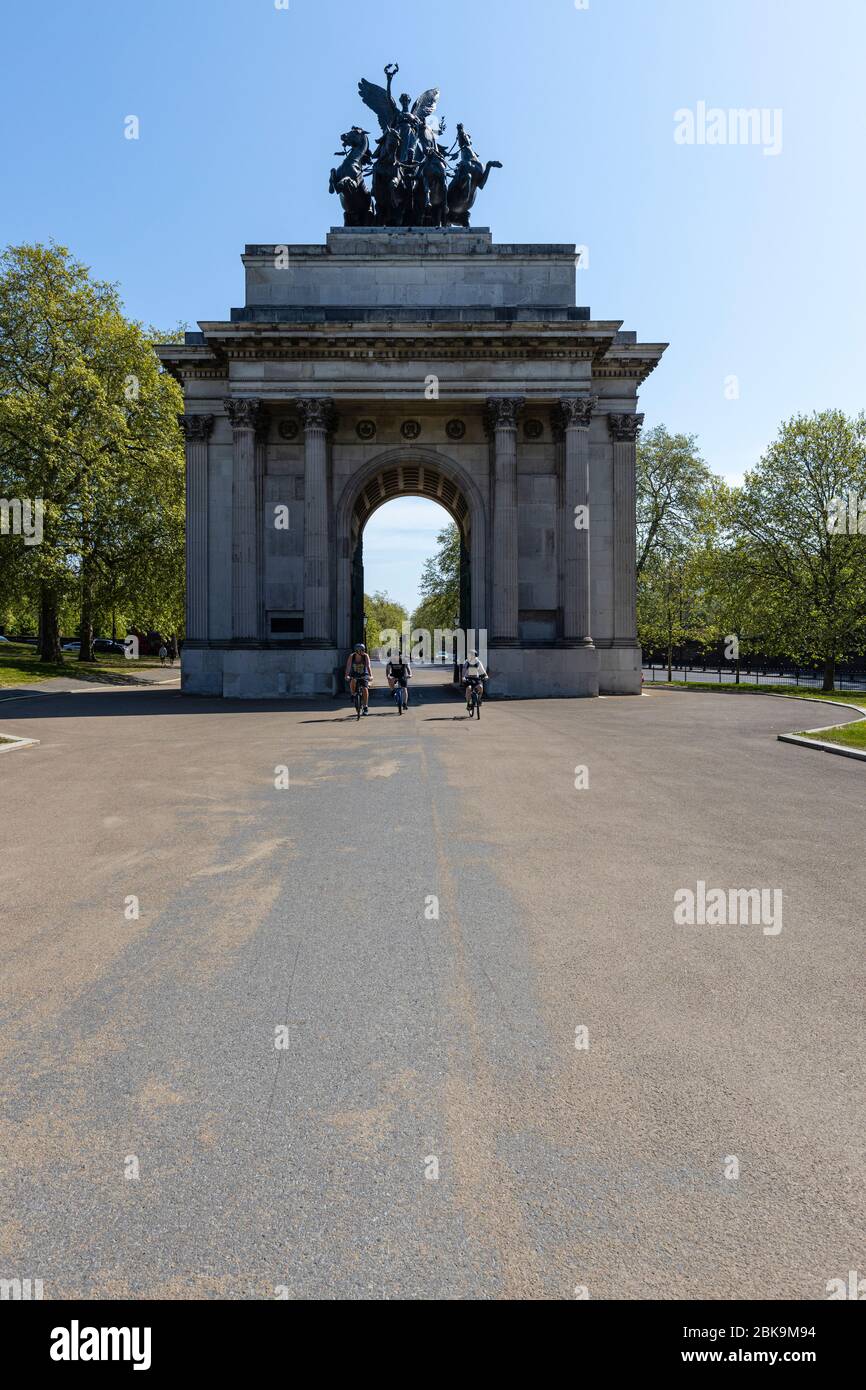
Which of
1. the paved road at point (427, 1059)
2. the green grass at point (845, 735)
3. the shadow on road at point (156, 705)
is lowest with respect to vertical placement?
the paved road at point (427, 1059)

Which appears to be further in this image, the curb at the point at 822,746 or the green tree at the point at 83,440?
the green tree at the point at 83,440

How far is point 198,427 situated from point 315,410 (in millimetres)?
5865

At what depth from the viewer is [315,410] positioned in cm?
3091

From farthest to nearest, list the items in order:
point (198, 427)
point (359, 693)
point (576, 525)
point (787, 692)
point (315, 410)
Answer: point (787, 692)
point (198, 427)
point (576, 525)
point (315, 410)
point (359, 693)

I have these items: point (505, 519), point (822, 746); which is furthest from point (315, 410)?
point (822, 746)

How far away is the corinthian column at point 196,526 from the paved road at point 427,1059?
84.2 feet

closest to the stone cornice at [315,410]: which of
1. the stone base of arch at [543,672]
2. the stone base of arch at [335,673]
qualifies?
the stone base of arch at [335,673]

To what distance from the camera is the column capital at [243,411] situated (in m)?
30.9

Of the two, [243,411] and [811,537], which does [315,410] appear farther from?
[811,537]

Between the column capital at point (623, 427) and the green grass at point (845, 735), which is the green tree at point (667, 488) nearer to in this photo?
the column capital at point (623, 427)

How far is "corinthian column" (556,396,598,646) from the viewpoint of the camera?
31.5 m

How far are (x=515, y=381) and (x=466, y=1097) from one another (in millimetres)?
31282

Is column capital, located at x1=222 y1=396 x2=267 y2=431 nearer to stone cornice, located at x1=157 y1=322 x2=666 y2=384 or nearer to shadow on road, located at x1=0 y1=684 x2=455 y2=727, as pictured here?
stone cornice, located at x1=157 y1=322 x2=666 y2=384
